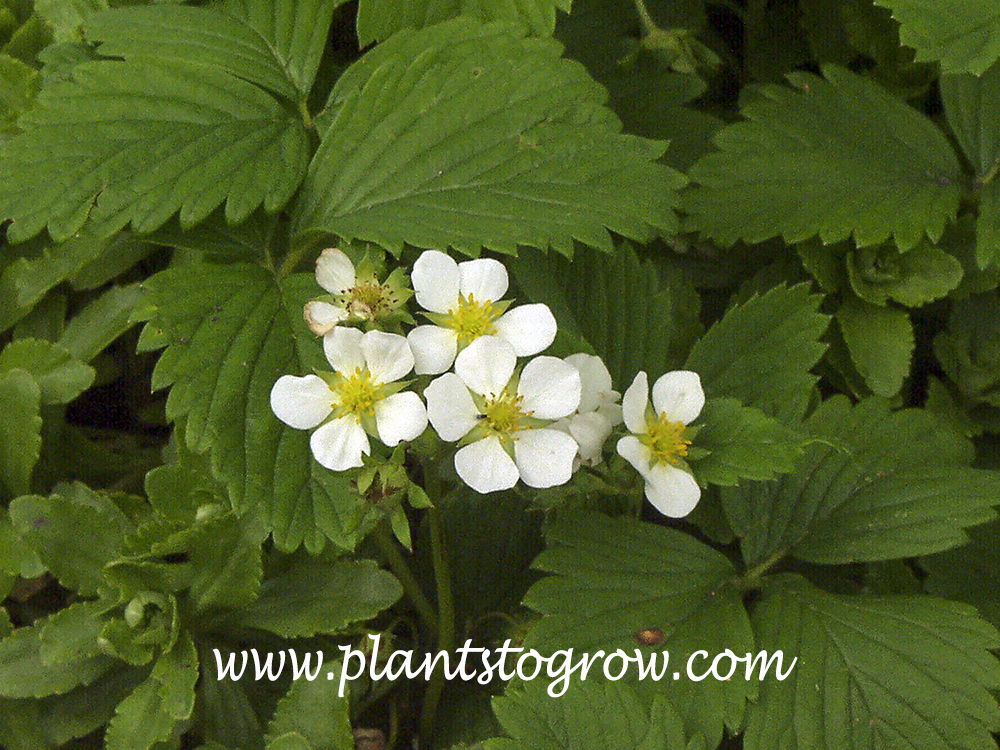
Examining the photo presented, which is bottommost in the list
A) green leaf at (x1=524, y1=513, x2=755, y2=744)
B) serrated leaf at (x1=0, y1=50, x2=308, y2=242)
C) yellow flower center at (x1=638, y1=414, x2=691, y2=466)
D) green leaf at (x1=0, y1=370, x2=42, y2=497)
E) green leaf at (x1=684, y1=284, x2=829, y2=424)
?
green leaf at (x1=524, y1=513, x2=755, y2=744)

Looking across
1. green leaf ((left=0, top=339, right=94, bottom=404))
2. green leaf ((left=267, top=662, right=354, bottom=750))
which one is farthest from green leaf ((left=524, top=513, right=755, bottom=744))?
green leaf ((left=0, top=339, right=94, bottom=404))

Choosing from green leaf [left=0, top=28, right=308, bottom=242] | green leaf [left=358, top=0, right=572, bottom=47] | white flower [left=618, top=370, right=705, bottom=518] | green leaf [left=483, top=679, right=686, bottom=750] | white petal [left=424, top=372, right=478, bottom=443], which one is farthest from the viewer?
green leaf [left=358, top=0, right=572, bottom=47]

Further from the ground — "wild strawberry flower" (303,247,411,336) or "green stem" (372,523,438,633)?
"wild strawberry flower" (303,247,411,336)

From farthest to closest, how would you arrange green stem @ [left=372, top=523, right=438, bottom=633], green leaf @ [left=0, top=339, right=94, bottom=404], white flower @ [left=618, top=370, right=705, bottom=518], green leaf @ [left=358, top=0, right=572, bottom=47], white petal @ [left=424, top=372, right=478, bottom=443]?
green leaf @ [left=0, top=339, right=94, bottom=404], green leaf @ [left=358, top=0, right=572, bottom=47], green stem @ [left=372, top=523, right=438, bottom=633], white flower @ [left=618, top=370, right=705, bottom=518], white petal @ [left=424, top=372, right=478, bottom=443]

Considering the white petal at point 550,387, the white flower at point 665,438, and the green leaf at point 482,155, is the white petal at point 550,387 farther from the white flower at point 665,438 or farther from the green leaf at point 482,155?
the green leaf at point 482,155

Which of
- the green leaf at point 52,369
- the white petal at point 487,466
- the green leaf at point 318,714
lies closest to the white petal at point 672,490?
the white petal at point 487,466

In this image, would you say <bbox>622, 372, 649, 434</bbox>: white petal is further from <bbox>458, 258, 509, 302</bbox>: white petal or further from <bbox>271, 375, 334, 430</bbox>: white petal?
<bbox>271, 375, 334, 430</bbox>: white petal

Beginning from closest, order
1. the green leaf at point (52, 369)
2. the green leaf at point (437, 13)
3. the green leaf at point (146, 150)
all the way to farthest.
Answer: the green leaf at point (146, 150) < the green leaf at point (437, 13) < the green leaf at point (52, 369)
